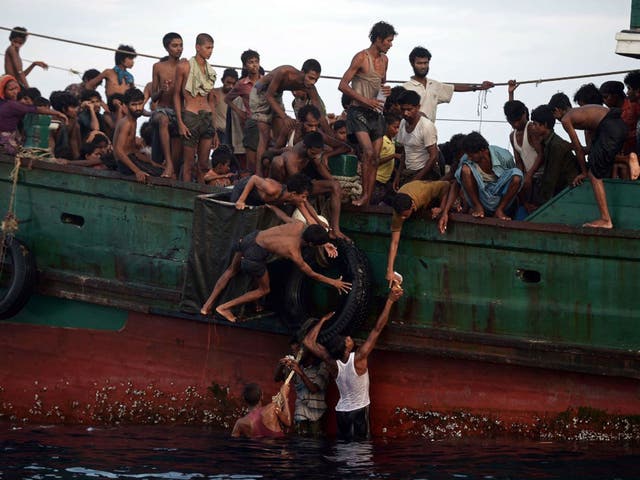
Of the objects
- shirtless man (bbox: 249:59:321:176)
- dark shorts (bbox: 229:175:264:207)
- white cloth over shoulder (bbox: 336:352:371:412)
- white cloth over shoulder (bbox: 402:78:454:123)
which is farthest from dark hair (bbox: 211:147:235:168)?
white cloth over shoulder (bbox: 336:352:371:412)

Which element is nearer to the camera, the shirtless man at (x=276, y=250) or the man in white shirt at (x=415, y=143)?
the shirtless man at (x=276, y=250)

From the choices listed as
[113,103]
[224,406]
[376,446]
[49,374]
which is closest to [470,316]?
[376,446]

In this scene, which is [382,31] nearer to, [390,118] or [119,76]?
[390,118]

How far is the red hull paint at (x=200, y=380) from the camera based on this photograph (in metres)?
11.7

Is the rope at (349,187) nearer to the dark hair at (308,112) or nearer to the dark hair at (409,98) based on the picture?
the dark hair at (308,112)

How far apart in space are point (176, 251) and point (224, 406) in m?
1.58

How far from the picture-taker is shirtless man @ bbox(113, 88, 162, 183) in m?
13.0

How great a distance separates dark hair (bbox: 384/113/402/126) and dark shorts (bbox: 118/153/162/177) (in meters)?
2.37

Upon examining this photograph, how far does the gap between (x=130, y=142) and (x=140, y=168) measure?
280mm

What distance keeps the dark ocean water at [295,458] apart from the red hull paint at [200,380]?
1.09ft

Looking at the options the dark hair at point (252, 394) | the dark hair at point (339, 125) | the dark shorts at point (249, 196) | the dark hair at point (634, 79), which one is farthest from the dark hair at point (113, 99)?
the dark hair at point (634, 79)

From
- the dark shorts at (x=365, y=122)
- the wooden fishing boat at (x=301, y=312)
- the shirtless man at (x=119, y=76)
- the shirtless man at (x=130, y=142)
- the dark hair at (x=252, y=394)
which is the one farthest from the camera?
the shirtless man at (x=119, y=76)

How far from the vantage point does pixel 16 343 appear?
13594 millimetres

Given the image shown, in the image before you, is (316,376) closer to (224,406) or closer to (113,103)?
(224,406)
